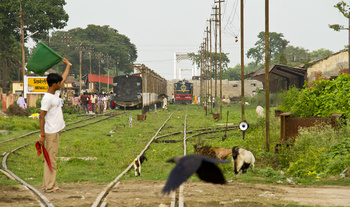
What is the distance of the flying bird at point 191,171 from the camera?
143 cm

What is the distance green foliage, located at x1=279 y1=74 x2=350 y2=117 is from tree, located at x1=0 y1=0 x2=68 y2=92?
36997mm

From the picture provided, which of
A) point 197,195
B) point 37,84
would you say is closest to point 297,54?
point 37,84

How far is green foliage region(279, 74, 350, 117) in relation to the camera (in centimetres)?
1256

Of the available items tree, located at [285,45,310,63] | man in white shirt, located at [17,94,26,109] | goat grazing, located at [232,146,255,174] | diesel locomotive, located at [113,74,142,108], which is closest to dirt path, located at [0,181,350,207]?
goat grazing, located at [232,146,255,174]

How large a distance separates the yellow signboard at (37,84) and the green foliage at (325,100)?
67.4ft

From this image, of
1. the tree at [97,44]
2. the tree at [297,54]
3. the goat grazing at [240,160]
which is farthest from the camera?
the tree at [297,54]

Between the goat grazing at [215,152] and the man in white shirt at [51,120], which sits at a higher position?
the man in white shirt at [51,120]

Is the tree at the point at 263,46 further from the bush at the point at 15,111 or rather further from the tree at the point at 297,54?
the bush at the point at 15,111

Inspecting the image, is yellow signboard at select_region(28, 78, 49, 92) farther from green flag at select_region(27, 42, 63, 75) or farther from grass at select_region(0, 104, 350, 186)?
green flag at select_region(27, 42, 63, 75)

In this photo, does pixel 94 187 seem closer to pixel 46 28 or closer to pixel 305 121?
pixel 305 121

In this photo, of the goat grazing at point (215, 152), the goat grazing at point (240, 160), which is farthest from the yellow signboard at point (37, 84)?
the goat grazing at point (240, 160)

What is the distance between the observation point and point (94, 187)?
7.96m

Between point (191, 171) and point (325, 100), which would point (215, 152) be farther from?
point (191, 171)

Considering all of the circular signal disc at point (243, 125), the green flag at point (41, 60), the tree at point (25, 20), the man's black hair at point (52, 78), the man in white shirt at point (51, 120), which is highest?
the tree at point (25, 20)
